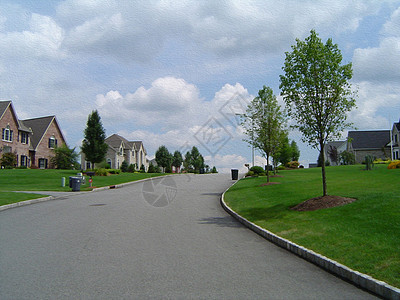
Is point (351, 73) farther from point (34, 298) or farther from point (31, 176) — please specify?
point (31, 176)

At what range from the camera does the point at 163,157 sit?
83.6 meters

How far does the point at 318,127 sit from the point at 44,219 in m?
11.4

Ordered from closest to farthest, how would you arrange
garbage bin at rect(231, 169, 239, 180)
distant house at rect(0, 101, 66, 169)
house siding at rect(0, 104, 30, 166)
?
garbage bin at rect(231, 169, 239, 180) → house siding at rect(0, 104, 30, 166) → distant house at rect(0, 101, 66, 169)

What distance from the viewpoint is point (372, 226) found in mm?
8523

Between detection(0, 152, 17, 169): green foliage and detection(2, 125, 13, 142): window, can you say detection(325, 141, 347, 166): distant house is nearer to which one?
detection(0, 152, 17, 169): green foliage

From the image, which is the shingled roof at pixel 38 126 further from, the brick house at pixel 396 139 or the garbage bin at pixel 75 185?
the brick house at pixel 396 139

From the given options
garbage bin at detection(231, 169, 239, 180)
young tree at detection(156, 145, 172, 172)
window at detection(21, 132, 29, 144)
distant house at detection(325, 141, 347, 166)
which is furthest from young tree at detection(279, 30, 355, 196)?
young tree at detection(156, 145, 172, 172)

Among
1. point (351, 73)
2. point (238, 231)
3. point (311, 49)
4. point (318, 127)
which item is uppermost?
point (311, 49)

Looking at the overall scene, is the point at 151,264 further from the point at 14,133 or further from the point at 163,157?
the point at 163,157

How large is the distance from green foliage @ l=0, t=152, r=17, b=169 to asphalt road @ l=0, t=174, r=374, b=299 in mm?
37199

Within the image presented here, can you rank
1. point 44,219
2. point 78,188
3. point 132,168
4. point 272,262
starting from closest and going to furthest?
point 272,262 → point 44,219 → point 78,188 → point 132,168

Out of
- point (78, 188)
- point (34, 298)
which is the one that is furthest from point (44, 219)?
point (78, 188)

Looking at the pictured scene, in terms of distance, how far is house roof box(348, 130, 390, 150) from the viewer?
65.9m

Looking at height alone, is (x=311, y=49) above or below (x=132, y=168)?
above
